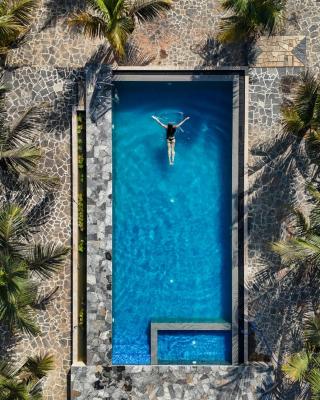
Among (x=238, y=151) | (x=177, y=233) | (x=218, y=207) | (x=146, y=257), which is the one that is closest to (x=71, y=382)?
(x=146, y=257)

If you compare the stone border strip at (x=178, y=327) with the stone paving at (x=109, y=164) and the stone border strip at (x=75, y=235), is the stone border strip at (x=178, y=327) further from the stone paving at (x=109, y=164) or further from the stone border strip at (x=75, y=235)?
the stone border strip at (x=75, y=235)

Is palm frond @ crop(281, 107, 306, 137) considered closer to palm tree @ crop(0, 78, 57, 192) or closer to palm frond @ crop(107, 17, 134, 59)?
palm frond @ crop(107, 17, 134, 59)

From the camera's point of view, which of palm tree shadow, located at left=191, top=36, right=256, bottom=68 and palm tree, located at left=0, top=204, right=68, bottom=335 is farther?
palm tree shadow, located at left=191, top=36, right=256, bottom=68

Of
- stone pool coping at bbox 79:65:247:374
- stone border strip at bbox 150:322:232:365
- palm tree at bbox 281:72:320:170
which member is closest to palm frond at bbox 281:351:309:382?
stone border strip at bbox 150:322:232:365

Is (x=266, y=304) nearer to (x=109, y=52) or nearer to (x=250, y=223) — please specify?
(x=250, y=223)

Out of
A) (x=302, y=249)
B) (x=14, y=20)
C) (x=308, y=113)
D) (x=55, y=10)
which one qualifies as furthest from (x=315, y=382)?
(x=14, y=20)

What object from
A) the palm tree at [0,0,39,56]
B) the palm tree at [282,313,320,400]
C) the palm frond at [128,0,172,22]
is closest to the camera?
the palm tree at [282,313,320,400]
